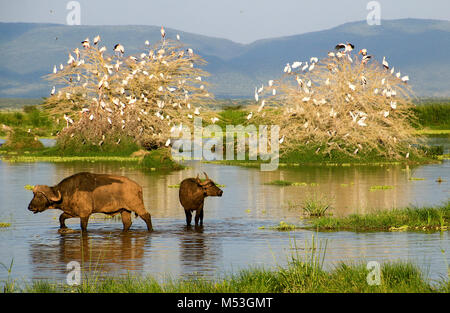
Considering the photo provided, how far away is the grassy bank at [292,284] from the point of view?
38.3 ft

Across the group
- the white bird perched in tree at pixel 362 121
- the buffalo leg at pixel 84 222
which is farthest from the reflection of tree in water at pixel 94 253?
the white bird perched in tree at pixel 362 121

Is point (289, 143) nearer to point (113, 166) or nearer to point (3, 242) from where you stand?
point (113, 166)

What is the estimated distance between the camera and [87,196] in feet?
58.9

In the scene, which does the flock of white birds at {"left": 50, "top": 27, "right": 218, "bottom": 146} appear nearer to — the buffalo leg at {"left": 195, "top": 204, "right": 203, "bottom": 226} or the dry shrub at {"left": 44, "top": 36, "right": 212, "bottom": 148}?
the dry shrub at {"left": 44, "top": 36, "right": 212, "bottom": 148}

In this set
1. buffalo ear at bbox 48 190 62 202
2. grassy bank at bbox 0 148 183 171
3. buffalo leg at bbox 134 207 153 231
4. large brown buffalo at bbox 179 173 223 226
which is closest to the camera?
buffalo ear at bbox 48 190 62 202

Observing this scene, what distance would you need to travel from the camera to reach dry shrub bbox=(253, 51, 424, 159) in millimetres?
38969

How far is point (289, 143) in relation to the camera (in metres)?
40.2

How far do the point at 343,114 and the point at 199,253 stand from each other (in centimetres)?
2442

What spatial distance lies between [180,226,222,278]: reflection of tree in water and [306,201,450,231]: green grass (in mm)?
2348

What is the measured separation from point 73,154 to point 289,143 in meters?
11.3

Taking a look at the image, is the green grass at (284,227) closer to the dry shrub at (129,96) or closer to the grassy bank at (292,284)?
Answer: the grassy bank at (292,284)

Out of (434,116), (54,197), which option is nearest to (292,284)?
(54,197)

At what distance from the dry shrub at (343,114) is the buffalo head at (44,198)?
71.8 ft

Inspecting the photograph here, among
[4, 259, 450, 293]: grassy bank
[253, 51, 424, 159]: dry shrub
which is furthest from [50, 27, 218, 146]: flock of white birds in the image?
[4, 259, 450, 293]: grassy bank
